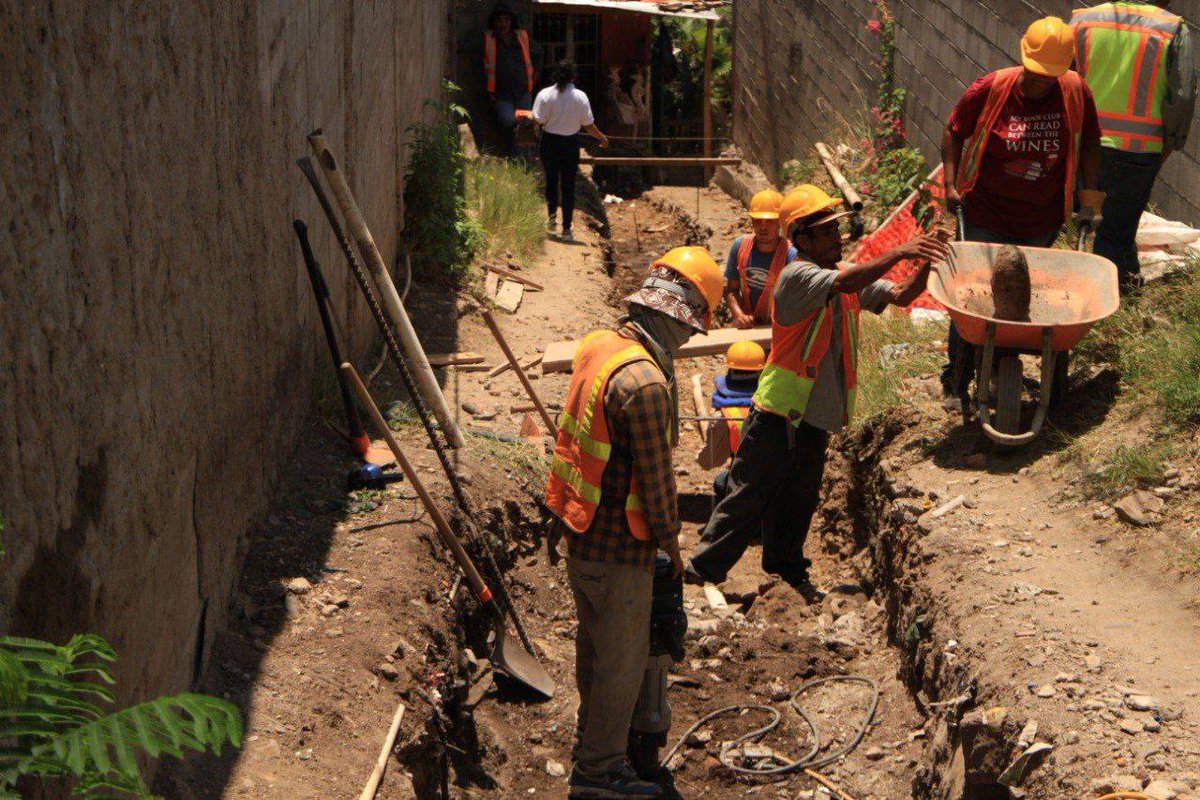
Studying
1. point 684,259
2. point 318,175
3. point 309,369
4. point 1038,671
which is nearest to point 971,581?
point 1038,671

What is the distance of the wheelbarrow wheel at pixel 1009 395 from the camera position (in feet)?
22.1

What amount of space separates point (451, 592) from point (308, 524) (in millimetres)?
716

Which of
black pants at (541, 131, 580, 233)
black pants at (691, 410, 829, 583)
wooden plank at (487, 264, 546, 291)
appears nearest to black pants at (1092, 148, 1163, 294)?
black pants at (691, 410, 829, 583)

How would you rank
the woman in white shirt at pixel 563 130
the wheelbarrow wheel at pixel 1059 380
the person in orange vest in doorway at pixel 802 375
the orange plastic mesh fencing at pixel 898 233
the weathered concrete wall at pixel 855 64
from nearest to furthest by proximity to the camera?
the person in orange vest in doorway at pixel 802 375, the wheelbarrow wheel at pixel 1059 380, the orange plastic mesh fencing at pixel 898 233, the weathered concrete wall at pixel 855 64, the woman in white shirt at pixel 563 130

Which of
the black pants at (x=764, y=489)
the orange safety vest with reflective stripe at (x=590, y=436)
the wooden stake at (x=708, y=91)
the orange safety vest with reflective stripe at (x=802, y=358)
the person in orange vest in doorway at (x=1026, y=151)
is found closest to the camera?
the orange safety vest with reflective stripe at (x=590, y=436)

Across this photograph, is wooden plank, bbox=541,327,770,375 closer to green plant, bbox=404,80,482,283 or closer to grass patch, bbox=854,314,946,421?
grass patch, bbox=854,314,946,421

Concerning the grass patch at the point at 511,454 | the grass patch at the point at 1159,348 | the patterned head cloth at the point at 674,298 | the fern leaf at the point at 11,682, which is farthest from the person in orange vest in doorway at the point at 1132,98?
the fern leaf at the point at 11,682

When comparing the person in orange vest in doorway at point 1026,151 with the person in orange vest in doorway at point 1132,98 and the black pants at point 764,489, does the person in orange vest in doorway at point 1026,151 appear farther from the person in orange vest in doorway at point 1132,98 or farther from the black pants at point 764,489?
the black pants at point 764,489

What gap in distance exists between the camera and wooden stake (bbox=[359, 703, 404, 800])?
14.7 feet

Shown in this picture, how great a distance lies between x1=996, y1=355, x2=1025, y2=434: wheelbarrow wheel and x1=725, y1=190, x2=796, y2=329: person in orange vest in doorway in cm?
142

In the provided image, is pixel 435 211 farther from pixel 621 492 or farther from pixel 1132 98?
pixel 621 492

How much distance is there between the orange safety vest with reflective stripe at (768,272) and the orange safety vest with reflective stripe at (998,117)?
1042mm

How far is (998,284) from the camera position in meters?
6.61

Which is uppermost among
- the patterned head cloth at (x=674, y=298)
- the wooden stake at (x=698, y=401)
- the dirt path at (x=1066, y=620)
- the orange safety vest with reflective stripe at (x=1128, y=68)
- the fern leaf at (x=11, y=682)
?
the orange safety vest with reflective stripe at (x=1128, y=68)
